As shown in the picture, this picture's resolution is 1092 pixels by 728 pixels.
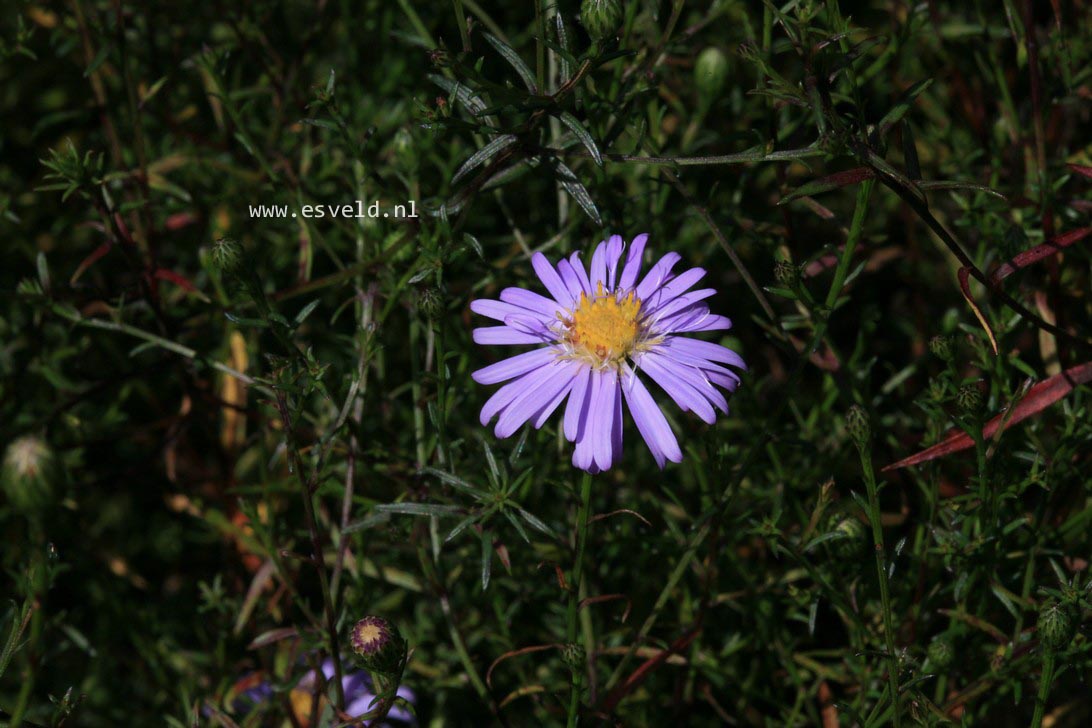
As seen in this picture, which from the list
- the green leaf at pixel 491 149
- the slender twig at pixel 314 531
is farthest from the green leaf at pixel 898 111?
the slender twig at pixel 314 531

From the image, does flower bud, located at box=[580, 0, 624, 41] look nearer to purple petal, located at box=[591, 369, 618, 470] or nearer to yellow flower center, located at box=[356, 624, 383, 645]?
purple petal, located at box=[591, 369, 618, 470]

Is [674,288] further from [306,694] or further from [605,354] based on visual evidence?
[306,694]

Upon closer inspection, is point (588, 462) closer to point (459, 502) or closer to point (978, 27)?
point (459, 502)

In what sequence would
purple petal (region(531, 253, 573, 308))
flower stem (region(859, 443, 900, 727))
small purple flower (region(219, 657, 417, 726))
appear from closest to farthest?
1. flower stem (region(859, 443, 900, 727))
2. purple petal (region(531, 253, 573, 308))
3. small purple flower (region(219, 657, 417, 726))

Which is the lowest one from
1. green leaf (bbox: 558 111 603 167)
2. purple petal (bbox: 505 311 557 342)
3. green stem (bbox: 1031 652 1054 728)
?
green stem (bbox: 1031 652 1054 728)

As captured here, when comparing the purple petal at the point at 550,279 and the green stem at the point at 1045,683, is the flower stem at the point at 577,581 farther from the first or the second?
the green stem at the point at 1045,683

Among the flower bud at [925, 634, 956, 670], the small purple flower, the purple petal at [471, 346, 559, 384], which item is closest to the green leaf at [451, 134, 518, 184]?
the purple petal at [471, 346, 559, 384]
